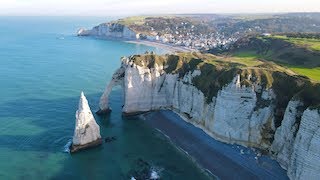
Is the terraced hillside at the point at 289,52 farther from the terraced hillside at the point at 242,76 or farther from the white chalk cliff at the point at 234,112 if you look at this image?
the white chalk cliff at the point at 234,112

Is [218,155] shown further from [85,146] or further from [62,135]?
[62,135]

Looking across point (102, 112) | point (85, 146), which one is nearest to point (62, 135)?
point (85, 146)

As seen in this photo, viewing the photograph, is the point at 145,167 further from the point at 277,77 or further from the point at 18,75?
the point at 18,75

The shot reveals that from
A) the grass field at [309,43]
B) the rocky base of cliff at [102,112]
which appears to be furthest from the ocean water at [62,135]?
the grass field at [309,43]

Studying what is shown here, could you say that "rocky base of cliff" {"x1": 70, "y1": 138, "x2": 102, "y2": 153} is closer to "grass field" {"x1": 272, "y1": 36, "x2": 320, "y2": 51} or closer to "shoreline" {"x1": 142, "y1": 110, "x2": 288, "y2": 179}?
"shoreline" {"x1": 142, "y1": 110, "x2": 288, "y2": 179}

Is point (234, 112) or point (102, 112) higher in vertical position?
point (234, 112)

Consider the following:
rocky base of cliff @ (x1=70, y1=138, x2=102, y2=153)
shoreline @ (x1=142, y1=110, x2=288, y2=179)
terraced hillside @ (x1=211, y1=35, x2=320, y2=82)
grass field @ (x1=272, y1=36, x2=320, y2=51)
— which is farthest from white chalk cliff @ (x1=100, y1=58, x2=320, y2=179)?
grass field @ (x1=272, y1=36, x2=320, y2=51)

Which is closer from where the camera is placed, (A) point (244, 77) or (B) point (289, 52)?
(A) point (244, 77)

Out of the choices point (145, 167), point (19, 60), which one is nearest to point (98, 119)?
point (145, 167)
